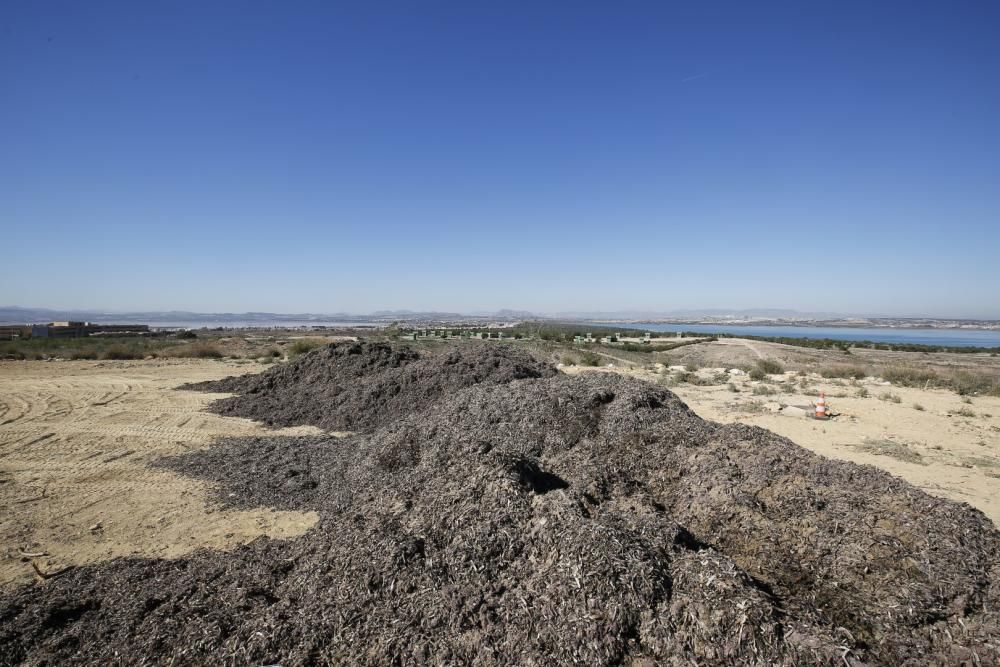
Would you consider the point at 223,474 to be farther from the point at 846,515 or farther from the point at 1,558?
the point at 846,515

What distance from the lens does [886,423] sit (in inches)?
489

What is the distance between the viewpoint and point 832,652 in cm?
273

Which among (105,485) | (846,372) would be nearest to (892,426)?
(846,372)

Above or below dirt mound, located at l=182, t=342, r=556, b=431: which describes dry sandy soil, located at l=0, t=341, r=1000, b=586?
below

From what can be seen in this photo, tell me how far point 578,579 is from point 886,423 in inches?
524

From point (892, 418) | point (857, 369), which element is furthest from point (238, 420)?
point (857, 369)

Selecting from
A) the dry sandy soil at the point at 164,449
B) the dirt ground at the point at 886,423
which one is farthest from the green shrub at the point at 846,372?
the dry sandy soil at the point at 164,449

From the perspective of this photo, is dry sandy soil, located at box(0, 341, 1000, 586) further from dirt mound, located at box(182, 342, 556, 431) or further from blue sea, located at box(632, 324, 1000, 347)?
blue sea, located at box(632, 324, 1000, 347)

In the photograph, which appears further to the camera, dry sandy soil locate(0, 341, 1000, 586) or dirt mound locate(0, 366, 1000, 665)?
dry sandy soil locate(0, 341, 1000, 586)

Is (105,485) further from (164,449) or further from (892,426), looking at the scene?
(892,426)

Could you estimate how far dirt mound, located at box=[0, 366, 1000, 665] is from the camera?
299 cm

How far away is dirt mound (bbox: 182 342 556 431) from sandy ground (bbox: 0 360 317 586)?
0.93 meters

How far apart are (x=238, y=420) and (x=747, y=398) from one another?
51.3 ft


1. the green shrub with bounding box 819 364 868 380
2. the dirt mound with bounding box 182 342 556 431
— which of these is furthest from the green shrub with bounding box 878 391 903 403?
the dirt mound with bounding box 182 342 556 431
